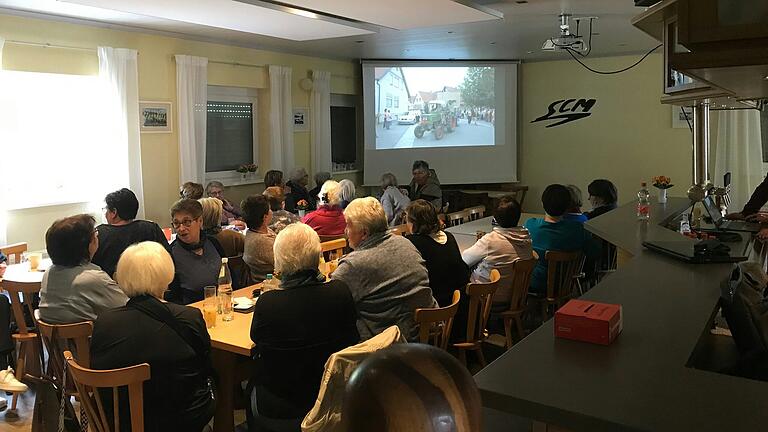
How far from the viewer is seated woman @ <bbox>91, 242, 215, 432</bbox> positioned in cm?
250

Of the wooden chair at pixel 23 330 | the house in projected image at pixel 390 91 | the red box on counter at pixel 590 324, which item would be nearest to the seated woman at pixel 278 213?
the wooden chair at pixel 23 330

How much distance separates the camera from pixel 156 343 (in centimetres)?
252

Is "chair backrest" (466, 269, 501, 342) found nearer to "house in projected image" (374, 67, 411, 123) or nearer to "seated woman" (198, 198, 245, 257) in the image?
"seated woman" (198, 198, 245, 257)

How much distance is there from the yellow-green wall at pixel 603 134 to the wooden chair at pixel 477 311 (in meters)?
7.05

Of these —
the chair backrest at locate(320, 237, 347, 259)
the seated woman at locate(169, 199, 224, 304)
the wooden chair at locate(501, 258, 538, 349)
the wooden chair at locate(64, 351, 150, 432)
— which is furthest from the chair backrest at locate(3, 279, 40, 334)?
the wooden chair at locate(501, 258, 538, 349)

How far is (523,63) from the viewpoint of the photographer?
10.6 meters

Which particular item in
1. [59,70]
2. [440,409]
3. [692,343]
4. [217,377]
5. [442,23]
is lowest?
[217,377]

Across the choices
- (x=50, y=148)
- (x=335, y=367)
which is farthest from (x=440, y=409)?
(x=50, y=148)

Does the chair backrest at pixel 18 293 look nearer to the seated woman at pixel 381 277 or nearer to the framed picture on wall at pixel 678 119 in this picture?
the seated woman at pixel 381 277

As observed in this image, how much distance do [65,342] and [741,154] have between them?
827cm

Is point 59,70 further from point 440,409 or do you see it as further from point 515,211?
point 440,409

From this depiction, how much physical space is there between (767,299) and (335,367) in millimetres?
1640

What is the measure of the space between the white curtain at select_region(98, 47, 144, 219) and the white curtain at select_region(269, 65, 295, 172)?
2.06 meters

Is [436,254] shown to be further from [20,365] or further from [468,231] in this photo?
[20,365]
